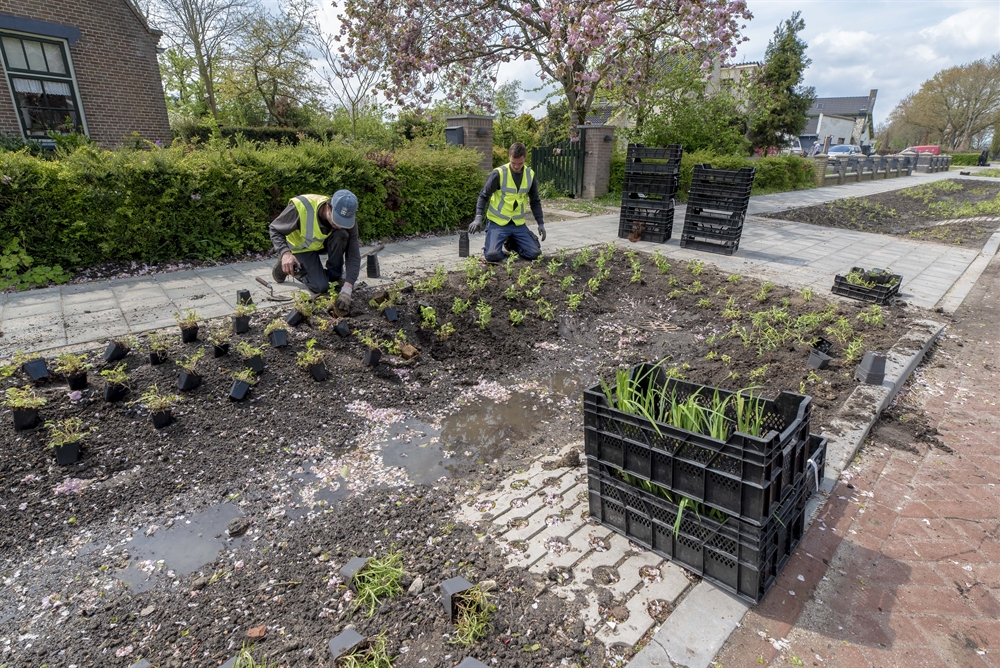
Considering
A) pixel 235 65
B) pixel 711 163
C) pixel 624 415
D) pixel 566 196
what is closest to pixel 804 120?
pixel 711 163

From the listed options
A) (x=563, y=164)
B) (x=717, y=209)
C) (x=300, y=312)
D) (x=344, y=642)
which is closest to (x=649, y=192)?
(x=717, y=209)

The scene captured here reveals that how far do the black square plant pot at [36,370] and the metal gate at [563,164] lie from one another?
13709mm

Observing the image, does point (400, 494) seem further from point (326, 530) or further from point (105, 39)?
point (105, 39)

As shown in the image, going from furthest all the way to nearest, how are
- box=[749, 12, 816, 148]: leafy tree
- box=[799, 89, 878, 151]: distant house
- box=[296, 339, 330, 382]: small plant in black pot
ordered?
1. box=[799, 89, 878, 151]: distant house
2. box=[749, 12, 816, 148]: leafy tree
3. box=[296, 339, 330, 382]: small plant in black pot

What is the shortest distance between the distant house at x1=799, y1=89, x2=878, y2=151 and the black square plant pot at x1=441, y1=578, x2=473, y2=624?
61577 millimetres

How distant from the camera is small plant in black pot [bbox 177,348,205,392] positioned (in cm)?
384

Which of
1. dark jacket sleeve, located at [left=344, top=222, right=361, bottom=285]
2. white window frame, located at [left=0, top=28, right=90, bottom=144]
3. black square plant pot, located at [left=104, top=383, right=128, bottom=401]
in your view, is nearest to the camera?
black square plant pot, located at [left=104, top=383, right=128, bottom=401]

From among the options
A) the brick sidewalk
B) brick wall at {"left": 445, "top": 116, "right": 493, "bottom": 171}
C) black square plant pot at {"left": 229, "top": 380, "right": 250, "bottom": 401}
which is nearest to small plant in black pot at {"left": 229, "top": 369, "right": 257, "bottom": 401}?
black square plant pot at {"left": 229, "top": 380, "right": 250, "bottom": 401}

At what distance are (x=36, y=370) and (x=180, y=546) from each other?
209cm

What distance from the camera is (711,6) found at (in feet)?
38.8

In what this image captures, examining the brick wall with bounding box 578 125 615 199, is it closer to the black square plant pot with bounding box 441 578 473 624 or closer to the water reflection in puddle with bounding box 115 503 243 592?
the water reflection in puddle with bounding box 115 503 243 592

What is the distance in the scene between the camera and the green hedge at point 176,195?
6.32 metres

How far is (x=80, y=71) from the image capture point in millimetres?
12539

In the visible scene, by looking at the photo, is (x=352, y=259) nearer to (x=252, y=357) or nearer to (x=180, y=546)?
(x=252, y=357)
